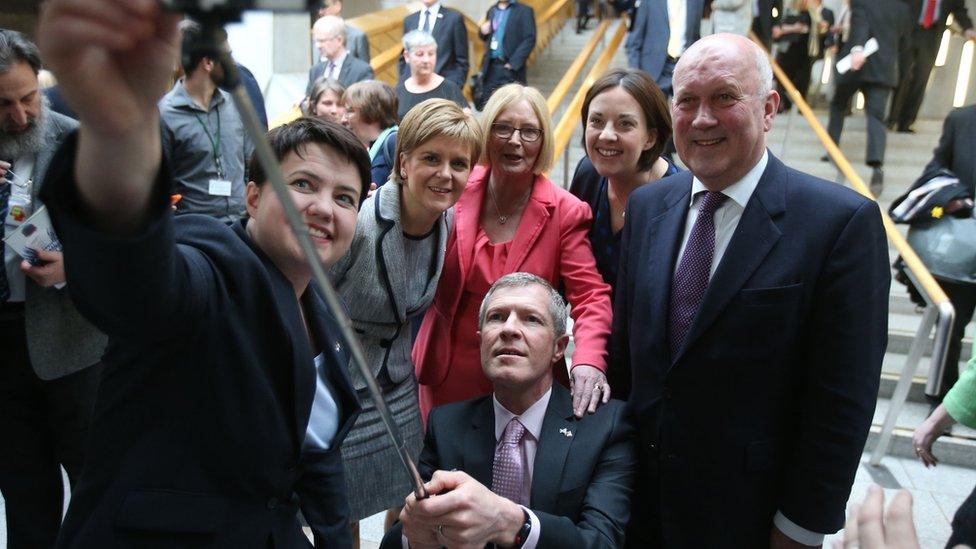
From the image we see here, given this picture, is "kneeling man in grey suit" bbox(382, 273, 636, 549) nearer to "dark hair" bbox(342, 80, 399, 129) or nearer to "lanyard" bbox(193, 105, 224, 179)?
"lanyard" bbox(193, 105, 224, 179)

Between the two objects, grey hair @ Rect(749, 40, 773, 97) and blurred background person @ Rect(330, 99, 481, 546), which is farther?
blurred background person @ Rect(330, 99, 481, 546)

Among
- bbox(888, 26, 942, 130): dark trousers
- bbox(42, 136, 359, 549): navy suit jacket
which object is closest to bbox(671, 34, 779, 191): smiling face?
bbox(42, 136, 359, 549): navy suit jacket

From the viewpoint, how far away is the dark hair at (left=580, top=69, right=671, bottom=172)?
2422mm

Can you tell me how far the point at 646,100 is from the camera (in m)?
2.43

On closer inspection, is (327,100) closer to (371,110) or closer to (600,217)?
(371,110)

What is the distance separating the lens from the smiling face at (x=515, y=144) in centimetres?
240

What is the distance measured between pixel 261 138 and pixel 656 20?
6.12 metres

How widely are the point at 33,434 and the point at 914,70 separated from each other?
760 centimetres

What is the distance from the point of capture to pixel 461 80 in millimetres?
7590

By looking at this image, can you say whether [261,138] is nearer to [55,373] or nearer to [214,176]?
[55,373]

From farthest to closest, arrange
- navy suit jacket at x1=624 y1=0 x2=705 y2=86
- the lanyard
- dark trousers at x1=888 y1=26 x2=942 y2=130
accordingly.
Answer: dark trousers at x1=888 y1=26 x2=942 y2=130
navy suit jacket at x1=624 y1=0 x2=705 y2=86
the lanyard

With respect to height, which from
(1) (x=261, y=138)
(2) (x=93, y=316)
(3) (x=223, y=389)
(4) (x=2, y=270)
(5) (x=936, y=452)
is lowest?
(5) (x=936, y=452)

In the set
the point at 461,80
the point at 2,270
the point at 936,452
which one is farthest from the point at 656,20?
the point at 2,270

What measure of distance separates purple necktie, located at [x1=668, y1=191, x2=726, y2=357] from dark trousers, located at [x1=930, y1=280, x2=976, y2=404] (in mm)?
2800
